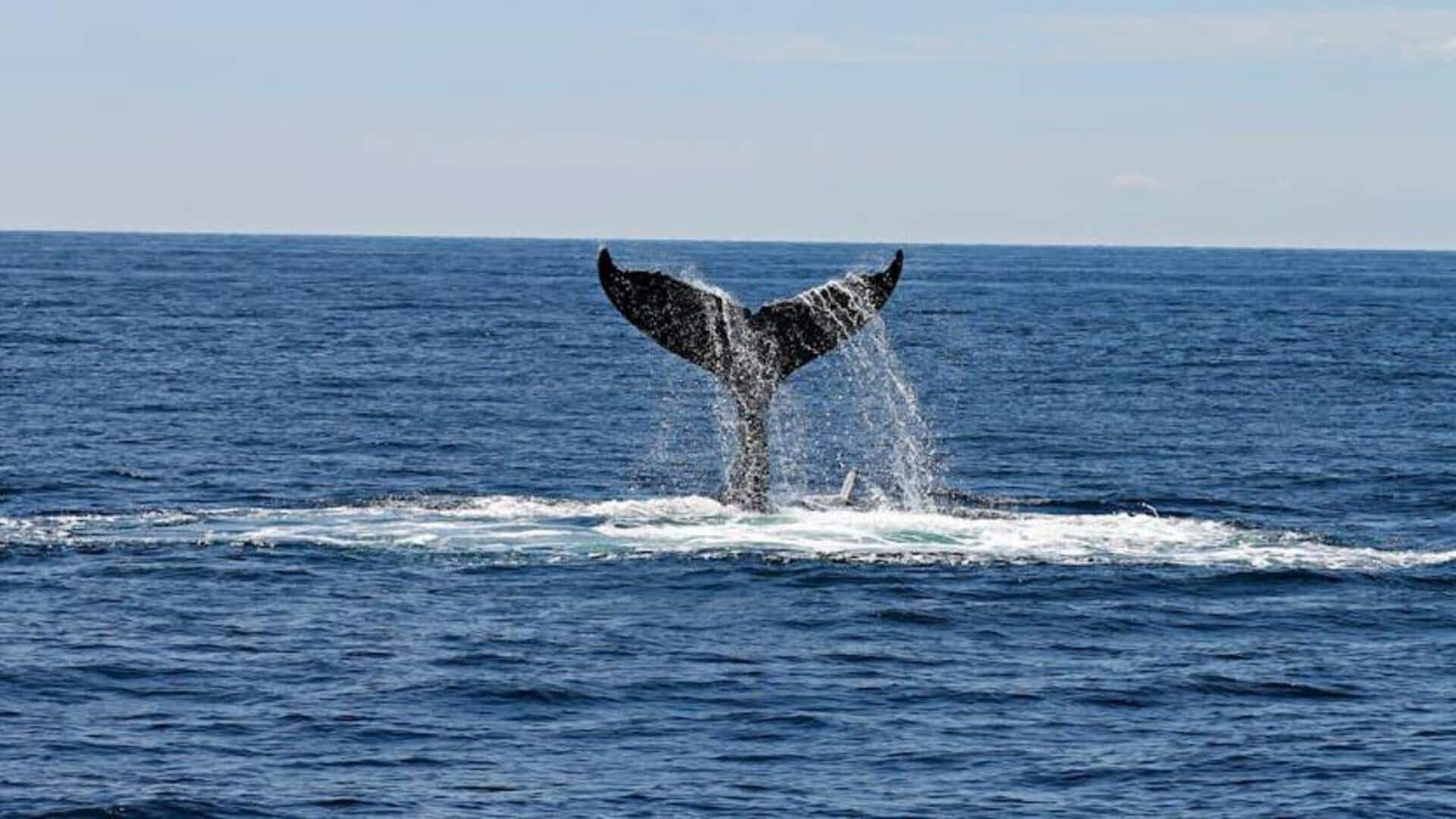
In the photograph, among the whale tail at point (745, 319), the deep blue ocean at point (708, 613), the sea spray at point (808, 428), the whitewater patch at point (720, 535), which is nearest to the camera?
the deep blue ocean at point (708, 613)

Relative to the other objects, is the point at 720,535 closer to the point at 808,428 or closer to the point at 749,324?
the point at 749,324

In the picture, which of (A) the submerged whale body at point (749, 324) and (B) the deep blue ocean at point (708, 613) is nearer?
(B) the deep blue ocean at point (708, 613)

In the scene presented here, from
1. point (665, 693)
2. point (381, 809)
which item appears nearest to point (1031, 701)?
point (665, 693)

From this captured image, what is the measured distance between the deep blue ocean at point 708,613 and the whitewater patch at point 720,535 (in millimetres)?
83

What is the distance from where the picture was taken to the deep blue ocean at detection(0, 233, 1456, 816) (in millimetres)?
16703

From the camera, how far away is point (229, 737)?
1753 centimetres

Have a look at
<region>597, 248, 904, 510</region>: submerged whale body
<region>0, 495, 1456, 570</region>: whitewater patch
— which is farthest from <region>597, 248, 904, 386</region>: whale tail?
<region>0, 495, 1456, 570</region>: whitewater patch

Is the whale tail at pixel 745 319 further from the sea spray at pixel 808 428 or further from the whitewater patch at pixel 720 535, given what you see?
the whitewater patch at pixel 720 535

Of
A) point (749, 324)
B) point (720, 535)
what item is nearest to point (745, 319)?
point (749, 324)

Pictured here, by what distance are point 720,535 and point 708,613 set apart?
3.49 meters

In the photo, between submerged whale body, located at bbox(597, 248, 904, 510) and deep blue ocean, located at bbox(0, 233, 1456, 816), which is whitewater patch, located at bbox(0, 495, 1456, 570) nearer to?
deep blue ocean, located at bbox(0, 233, 1456, 816)

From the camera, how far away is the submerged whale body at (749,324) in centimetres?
2347

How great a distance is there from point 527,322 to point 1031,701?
215ft

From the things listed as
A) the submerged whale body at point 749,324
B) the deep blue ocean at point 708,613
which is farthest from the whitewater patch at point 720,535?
the submerged whale body at point 749,324
